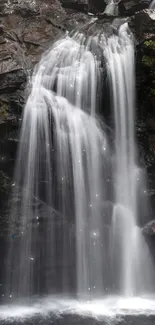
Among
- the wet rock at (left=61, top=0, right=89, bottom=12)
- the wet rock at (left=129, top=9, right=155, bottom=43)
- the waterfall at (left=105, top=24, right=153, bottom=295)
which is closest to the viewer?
the waterfall at (left=105, top=24, right=153, bottom=295)

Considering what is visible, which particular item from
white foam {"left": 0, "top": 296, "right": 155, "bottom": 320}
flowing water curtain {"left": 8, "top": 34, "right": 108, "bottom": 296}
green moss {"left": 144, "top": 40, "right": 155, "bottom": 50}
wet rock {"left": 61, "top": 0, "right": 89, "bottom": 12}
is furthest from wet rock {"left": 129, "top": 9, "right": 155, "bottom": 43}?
white foam {"left": 0, "top": 296, "right": 155, "bottom": 320}

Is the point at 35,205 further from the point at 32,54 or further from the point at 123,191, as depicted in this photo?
the point at 32,54

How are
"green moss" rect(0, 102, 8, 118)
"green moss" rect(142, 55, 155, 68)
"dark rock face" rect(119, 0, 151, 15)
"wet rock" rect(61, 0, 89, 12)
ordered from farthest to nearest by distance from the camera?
"dark rock face" rect(119, 0, 151, 15)
"wet rock" rect(61, 0, 89, 12)
"green moss" rect(142, 55, 155, 68)
"green moss" rect(0, 102, 8, 118)

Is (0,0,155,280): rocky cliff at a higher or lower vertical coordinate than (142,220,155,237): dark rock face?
higher

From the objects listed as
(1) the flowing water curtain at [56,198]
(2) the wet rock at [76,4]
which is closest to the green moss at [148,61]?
(1) the flowing water curtain at [56,198]

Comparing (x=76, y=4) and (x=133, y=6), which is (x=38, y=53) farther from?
(x=133, y=6)

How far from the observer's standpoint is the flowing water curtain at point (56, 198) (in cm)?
1016

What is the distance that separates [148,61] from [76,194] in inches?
213

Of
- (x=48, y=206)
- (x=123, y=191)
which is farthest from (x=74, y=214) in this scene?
(x=123, y=191)

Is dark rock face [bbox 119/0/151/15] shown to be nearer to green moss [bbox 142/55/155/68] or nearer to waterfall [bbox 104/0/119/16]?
waterfall [bbox 104/0/119/16]

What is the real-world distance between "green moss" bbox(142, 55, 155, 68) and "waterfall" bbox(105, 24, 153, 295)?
457 mm

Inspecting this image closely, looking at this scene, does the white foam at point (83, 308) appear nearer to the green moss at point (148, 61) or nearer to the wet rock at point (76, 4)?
the green moss at point (148, 61)

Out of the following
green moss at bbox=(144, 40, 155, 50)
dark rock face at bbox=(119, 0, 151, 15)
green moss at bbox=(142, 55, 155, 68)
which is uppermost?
dark rock face at bbox=(119, 0, 151, 15)

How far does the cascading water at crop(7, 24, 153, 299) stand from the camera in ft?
33.4
